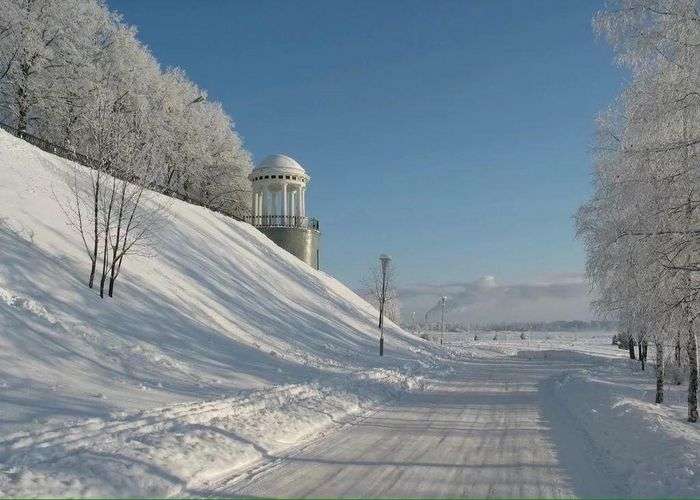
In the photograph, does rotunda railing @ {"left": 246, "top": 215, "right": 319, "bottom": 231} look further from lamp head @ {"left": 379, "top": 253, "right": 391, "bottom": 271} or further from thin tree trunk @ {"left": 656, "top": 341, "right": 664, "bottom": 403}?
thin tree trunk @ {"left": 656, "top": 341, "right": 664, "bottom": 403}

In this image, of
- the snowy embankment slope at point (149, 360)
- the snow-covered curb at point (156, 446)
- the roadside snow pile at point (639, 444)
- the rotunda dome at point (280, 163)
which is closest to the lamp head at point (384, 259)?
the snowy embankment slope at point (149, 360)

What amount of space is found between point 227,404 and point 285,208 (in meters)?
35.7

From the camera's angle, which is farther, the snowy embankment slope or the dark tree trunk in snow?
the dark tree trunk in snow

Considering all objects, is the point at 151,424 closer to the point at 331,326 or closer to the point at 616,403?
the point at 616,403

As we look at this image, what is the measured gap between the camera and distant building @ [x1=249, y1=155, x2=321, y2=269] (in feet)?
148

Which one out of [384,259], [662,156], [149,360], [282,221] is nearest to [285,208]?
[282,221]

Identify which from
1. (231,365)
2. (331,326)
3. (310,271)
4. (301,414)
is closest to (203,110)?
(310,271)

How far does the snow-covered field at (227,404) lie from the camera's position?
7188 mm

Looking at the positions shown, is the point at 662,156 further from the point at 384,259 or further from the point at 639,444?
the point at 384,259

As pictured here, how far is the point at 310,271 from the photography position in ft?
131

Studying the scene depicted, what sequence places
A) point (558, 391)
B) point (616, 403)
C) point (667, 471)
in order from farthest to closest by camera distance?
point (558, 391), point (616, 403), point (667, 471)

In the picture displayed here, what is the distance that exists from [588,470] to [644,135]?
6.55 metres

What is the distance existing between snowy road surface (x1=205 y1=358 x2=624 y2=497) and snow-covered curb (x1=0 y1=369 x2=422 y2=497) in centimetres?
56

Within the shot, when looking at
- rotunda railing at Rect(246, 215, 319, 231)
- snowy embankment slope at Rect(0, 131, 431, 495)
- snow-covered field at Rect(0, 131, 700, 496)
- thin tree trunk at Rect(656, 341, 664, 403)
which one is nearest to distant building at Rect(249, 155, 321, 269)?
rotunda railing at Rect(246, 215, 319, 231)
